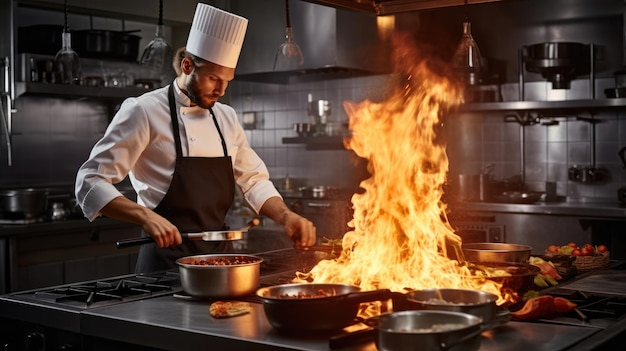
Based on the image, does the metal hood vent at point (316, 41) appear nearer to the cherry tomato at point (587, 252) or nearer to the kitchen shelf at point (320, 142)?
the kitchen shelf at point (320, 142)

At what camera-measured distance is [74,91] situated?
663cm

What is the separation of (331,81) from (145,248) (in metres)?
4.39

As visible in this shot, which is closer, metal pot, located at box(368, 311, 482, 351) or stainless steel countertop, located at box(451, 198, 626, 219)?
metal pot, located at box(368, 311, 482, 351)

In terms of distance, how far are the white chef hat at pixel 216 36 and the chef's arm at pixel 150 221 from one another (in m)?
0.81

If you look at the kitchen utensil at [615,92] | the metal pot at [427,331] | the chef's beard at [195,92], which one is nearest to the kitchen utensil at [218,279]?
the metal pot at [427,331]

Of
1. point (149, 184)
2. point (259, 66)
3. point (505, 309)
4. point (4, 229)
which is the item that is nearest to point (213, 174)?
point (149, 184)

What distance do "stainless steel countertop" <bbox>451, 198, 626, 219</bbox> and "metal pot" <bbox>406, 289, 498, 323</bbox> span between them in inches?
146

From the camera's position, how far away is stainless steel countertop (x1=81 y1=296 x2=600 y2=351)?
7.31 ft

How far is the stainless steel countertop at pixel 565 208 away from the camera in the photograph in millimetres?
5785

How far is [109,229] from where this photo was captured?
6.50 metres

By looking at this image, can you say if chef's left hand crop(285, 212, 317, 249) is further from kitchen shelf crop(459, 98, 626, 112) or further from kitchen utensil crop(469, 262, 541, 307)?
kitchen shelf crop(459, 98, 626, 112)

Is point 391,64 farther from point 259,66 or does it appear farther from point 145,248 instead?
point 145,248

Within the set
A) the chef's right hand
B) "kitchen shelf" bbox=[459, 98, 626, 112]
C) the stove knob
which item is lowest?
the stove knob

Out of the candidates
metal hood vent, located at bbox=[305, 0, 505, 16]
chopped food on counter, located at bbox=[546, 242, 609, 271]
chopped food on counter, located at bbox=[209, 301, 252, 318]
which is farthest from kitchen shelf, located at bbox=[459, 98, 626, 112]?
chopped food on counter, located at bbox=[209, 301, 252, 318]
